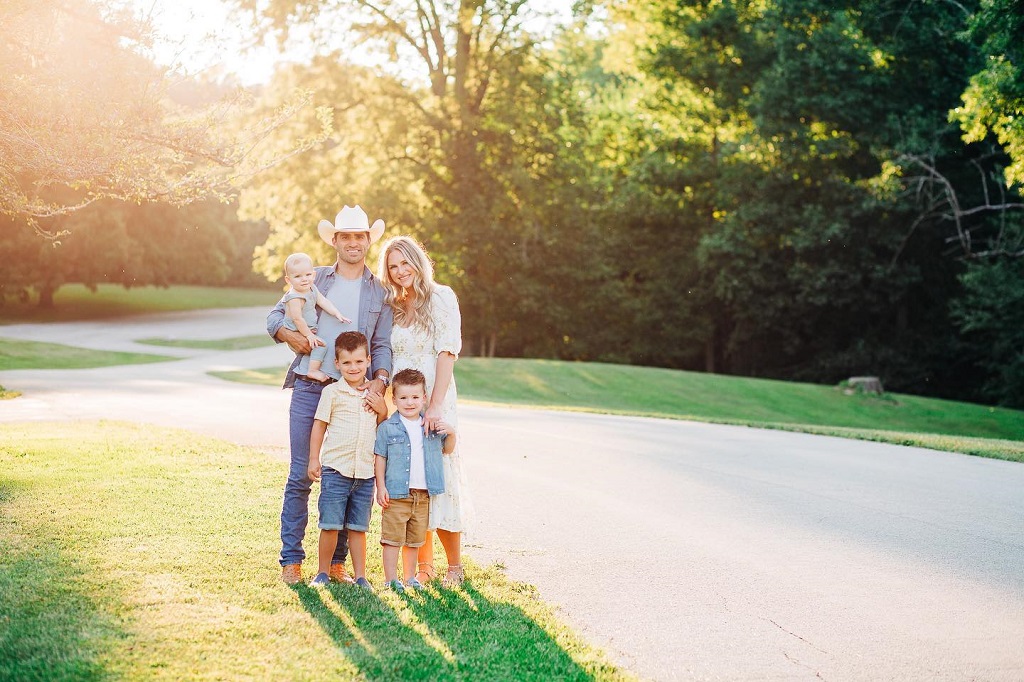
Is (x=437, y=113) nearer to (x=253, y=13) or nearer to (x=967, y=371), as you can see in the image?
(x=253, y=13)

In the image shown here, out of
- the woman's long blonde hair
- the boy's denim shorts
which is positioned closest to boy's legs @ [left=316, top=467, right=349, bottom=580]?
the boy's denim shorts

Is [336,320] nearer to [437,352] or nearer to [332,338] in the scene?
[332,338]

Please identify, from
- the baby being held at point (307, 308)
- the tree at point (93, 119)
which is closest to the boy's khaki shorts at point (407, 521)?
the baby being held at point (307, 308)

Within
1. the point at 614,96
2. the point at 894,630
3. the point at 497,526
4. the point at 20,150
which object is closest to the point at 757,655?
the point at 894,630

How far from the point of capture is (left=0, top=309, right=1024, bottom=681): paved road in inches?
197

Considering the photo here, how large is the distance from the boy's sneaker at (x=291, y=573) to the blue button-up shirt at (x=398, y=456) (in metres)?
0.77

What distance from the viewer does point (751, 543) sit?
284 inches

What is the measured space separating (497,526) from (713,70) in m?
29.6

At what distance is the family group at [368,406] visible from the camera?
19.2 ft

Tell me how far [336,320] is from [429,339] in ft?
1.96

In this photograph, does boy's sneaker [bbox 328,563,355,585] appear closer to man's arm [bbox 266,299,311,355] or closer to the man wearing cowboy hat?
the man wearing cowboy hat

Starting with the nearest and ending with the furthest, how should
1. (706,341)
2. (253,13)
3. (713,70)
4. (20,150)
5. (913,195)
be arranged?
(20,150) → (253,13) → (913,195) → (713,70) → (706,341)

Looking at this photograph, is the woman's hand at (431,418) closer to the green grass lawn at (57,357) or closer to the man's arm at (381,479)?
the man's arm at (381,479)

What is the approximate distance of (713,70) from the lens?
112 ft
